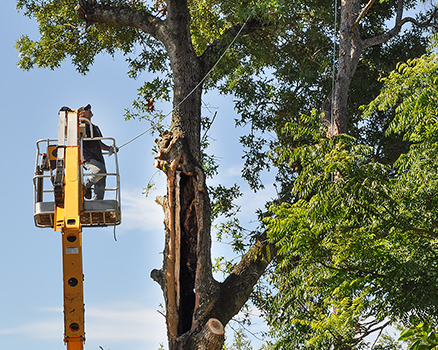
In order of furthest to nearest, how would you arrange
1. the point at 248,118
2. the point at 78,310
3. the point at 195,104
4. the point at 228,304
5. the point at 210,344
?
the point at 248,118 → the point at 195,104 → the point at 228,304 → the point at 210,344 → the point at 78,310

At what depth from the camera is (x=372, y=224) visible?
24.2ft

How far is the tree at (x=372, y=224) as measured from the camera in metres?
6.74

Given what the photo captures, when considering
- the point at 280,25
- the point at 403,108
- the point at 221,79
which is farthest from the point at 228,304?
the point at 221,79

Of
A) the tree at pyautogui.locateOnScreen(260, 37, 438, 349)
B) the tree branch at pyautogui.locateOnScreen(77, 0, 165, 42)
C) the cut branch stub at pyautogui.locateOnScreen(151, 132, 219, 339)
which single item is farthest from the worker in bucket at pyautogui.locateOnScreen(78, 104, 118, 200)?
the tree branch at pyautogui.locateOnScreen(77, 0, 165, 42)

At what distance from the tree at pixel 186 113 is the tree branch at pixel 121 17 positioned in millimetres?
20

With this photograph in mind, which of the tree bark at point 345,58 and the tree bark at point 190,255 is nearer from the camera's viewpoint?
the tree bark at point 190,255

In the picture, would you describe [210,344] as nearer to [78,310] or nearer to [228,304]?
[228,304]

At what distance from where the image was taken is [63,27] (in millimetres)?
13766

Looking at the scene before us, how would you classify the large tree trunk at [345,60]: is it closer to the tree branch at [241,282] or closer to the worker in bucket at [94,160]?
the tree branch at [241,282]

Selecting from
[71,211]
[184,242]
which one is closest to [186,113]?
[184,242]

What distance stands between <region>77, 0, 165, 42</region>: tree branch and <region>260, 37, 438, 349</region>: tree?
473 cm

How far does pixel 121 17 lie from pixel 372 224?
689cm

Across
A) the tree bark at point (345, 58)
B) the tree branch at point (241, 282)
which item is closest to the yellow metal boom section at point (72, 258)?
the tree branch at point (241, 282)

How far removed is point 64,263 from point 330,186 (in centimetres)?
324
